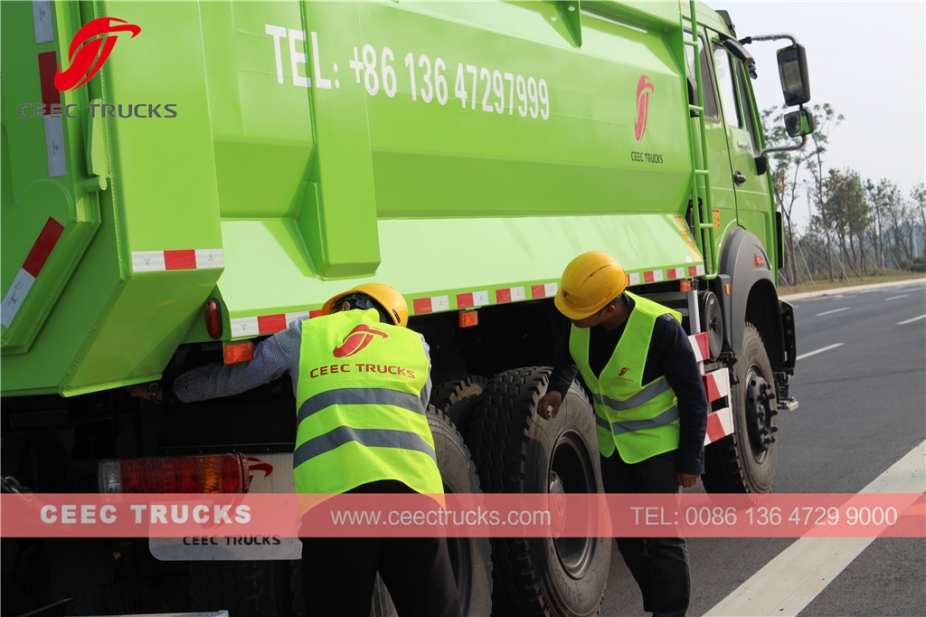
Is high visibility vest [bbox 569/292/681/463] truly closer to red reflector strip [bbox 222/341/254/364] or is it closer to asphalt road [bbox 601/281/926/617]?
asphalt road [bbox 601/281/926/617]

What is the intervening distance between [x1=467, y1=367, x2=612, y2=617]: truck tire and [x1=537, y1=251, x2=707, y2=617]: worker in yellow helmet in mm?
129

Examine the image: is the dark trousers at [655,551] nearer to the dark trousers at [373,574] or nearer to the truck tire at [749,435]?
the dark trousers at [373,574]

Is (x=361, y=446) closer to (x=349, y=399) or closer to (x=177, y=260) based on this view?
(x=349, y=399)

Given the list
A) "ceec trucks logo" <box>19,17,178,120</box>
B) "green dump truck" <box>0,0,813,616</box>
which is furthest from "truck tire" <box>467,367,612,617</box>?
"ceec trucks logo" <box>19,17,178,120</box>

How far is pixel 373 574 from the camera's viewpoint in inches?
120

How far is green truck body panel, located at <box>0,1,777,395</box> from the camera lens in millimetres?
2887

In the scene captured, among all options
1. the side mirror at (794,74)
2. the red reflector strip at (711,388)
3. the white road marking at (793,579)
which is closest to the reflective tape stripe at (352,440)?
the white road marking at (793,579)

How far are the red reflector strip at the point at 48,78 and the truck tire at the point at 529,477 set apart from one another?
2.33 meters

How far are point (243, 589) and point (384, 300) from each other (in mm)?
1084

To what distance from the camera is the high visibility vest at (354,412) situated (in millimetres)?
2996

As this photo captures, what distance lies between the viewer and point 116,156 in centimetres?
286

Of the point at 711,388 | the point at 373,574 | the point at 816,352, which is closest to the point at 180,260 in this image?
the point at 373,574

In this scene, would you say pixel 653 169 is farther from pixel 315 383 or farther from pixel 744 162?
pixel 315 383

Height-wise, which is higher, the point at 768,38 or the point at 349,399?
the point at 768,38
